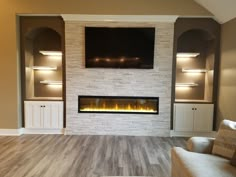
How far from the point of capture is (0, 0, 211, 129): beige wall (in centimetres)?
497

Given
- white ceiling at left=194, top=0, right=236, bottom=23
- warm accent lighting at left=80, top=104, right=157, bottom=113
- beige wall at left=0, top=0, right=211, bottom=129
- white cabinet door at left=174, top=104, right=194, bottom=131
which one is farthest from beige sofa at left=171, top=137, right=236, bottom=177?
beige wall at left=0, top=0, right=211, bottom=129

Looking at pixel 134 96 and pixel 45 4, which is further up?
pixel 45 4

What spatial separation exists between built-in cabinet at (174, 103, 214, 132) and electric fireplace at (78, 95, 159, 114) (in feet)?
1.73

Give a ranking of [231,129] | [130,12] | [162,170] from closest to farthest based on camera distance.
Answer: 1. [231,129]
2. [162,170]
3. [130,12]

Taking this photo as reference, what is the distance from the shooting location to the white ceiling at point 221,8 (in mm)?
4109

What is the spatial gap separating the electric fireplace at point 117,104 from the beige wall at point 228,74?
1422mm

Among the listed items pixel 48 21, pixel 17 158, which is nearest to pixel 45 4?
pixel 48 21

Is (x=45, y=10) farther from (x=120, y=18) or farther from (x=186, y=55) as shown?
(x=186, y=55)

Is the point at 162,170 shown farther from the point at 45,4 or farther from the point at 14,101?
the point at 45,4

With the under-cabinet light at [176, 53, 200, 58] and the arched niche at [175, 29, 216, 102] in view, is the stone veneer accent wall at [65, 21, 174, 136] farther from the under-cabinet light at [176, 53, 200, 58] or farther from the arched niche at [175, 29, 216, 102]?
the arched niche at [175, 29, 216, 102]

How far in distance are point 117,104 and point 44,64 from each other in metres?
2.17

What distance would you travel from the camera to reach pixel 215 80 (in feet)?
17.1

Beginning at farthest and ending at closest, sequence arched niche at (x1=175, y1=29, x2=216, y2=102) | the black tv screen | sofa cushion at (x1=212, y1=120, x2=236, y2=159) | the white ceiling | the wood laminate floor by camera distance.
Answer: arched niche at (x1=175, y1=29, x2=216, y2=102) → the black tv screen → the white ceiling → the wood laminate floor → sofa cushion at (x1=212, y1=120, x2=236, y2=159)

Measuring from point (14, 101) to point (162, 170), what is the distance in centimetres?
364
